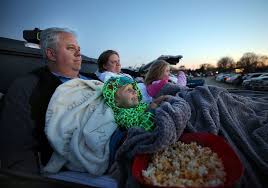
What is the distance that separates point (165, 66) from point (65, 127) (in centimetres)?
192

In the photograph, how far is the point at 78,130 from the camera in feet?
5.83

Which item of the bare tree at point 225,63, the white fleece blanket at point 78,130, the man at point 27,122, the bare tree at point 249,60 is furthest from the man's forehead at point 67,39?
the bare tree at point 225,63

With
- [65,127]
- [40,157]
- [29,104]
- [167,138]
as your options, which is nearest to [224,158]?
[167,138]

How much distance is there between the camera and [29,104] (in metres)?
2.01

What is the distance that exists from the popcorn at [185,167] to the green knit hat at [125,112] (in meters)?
0.23

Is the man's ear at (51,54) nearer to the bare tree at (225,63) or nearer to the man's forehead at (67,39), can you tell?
the man's forehead at (67,39)

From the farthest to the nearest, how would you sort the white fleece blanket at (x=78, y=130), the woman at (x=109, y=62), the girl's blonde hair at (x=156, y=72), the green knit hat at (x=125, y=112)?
the woman at (x=109, y=62)
the girl's blonde hair at (x=156, y=72)
the white fleece blanket at (x=78, y=130)
the green knit hat at (x=125, y=112)

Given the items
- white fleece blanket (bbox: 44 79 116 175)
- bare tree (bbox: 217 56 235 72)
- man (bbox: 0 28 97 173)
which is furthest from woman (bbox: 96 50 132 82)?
bare tree (bbox: 217 56 235 72)

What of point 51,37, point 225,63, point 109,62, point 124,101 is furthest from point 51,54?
point 225,63

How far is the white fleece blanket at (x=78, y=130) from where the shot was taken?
1691 millimetres

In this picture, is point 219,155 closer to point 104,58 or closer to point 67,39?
point 67,39

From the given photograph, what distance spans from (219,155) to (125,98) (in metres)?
0.87

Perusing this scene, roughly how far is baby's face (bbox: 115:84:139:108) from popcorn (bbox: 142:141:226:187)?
644mm

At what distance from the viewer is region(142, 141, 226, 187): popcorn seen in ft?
3.49
